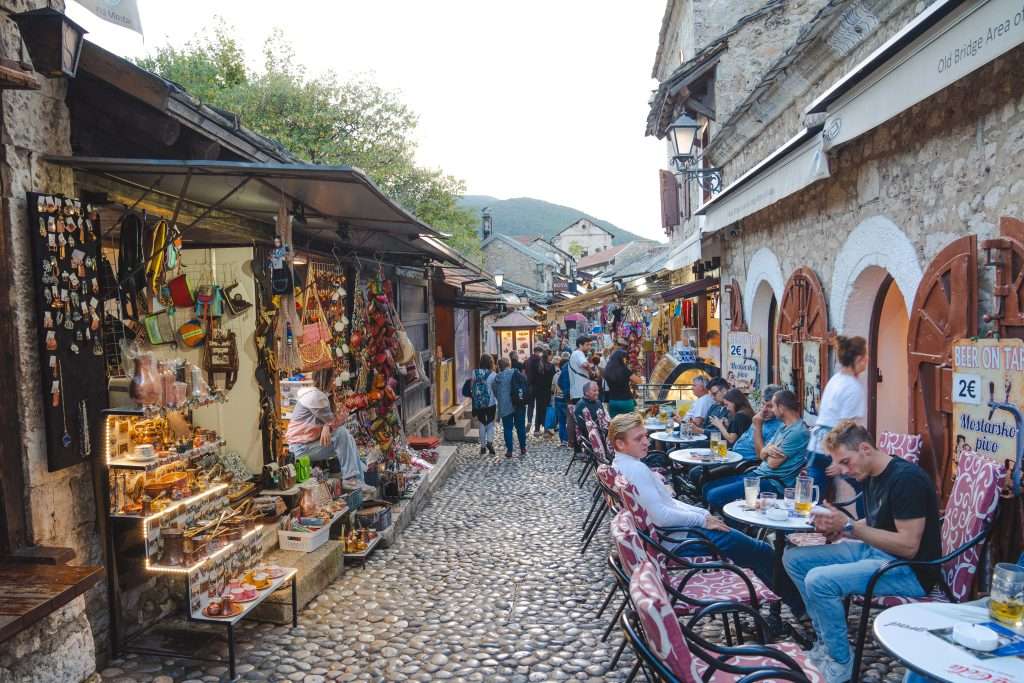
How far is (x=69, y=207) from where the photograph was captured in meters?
3.82

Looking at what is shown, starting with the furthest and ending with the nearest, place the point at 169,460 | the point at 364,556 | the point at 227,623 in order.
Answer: the point at 364,556, the point at 169,460, the point at 227,623

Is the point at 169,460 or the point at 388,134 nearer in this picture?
the point at 169,460

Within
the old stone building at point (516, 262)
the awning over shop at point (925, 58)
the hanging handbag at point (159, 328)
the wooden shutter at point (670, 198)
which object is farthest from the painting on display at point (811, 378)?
the old stone building at point (516, 262)

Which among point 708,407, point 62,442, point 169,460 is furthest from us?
point 708,407

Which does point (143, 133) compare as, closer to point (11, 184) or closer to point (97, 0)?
point (97, 0)

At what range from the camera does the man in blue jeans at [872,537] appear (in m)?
3.56

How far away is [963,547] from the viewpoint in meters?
3.60

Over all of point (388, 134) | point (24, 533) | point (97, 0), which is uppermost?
point (388, 134)

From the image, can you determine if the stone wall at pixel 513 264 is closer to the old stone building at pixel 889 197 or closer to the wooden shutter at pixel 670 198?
the wooden shutter at pixel 670 198

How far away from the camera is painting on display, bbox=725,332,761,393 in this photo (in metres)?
9.87

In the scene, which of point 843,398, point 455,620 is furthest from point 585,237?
point 455,620

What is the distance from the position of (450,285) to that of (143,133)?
9.46 meters

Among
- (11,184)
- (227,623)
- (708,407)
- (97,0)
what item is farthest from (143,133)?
(708,407)

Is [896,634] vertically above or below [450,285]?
below
